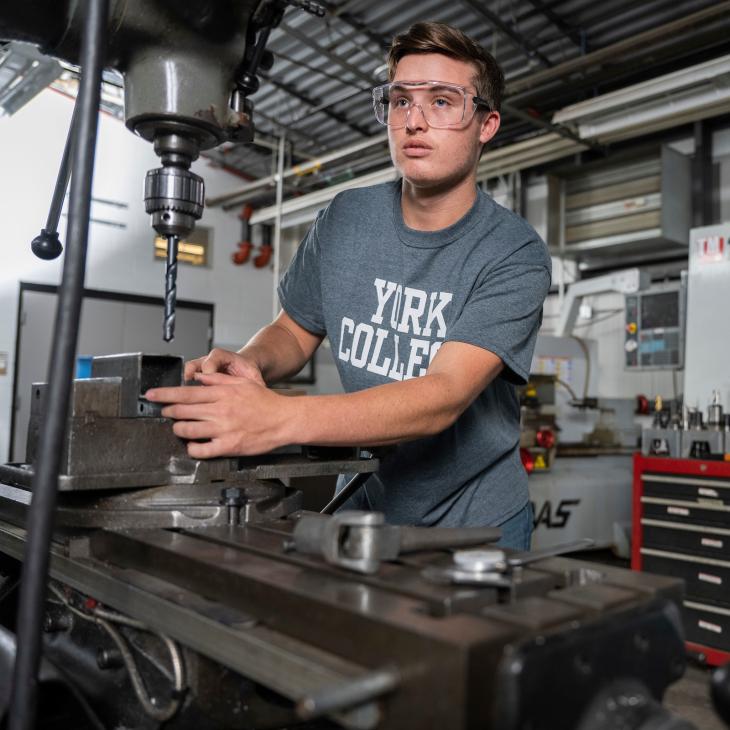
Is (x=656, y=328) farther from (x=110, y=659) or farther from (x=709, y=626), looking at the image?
(x=110, y=659)

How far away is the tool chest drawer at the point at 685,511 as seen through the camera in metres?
2.57

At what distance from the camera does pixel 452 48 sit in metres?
1.03

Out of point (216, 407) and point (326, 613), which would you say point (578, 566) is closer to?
point (326, 613)

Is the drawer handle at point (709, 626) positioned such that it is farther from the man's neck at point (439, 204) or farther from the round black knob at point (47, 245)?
the round black knob at point (47, 245)

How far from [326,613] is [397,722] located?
3.1 inches

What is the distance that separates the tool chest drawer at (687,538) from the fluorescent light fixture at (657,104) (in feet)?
5.96

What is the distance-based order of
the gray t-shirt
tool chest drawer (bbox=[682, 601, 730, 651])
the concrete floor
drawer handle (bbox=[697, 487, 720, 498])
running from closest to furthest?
the gray t-shirt < the concrete floor < tool chest drawer (bbox=[682, 601, 730, 651]) < drawer handle (bbox=[697, 487, 720, 498])

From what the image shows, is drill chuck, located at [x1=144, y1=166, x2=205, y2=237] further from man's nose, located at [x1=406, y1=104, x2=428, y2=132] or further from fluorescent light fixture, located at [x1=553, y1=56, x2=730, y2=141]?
fluorescent light fixture, located at [x1=553, y1=56, x2=730, y2=141]

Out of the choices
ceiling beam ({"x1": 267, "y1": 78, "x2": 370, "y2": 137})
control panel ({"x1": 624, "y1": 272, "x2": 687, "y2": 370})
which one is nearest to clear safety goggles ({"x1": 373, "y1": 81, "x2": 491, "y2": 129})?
control panel ({"x1": 624, "y1": 272, "x2": 687, "y2": 370})

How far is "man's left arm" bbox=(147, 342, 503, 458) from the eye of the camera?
73 centimetres

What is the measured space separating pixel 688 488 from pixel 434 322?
2050mm

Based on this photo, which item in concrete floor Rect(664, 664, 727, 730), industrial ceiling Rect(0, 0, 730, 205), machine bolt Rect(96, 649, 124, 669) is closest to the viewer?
machine bolt Rect(96, 649, 124, 669)

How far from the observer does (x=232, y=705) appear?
61 cm

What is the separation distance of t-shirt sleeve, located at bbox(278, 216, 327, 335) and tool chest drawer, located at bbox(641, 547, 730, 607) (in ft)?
6.39
